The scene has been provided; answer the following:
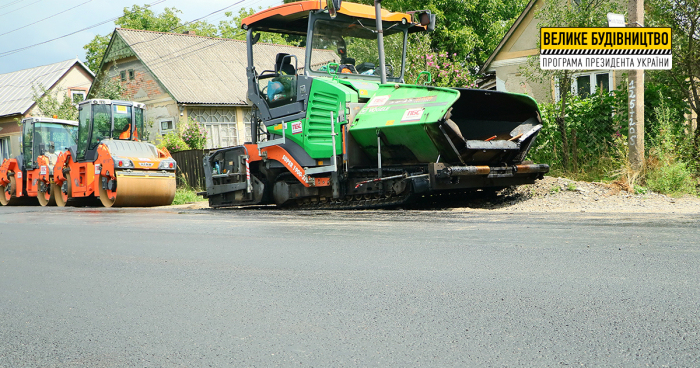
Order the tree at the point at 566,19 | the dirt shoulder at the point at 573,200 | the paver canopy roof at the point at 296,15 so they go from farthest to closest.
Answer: the tree at the point at 566,19, the paver canopy roof at the point at 296,15, the dirt shoulder at the point at 573,200

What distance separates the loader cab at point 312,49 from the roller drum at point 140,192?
15.2 feet

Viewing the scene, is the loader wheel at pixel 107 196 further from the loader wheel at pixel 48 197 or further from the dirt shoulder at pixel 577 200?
the dirt shoulder at pixel 577 200

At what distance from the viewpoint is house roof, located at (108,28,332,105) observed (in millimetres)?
30391

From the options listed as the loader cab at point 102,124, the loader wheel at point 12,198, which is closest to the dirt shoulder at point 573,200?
the loader cab at point 102,124

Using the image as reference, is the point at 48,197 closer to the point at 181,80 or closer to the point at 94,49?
the point at 181,80

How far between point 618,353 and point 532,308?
0.79 m

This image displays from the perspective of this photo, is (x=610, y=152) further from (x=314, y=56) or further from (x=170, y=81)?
(x=170, y=81)

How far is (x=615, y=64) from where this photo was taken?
34.2 ft

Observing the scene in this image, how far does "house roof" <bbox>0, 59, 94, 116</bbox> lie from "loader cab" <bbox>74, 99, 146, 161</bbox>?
76.9ft

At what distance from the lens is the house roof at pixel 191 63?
30.4 metres

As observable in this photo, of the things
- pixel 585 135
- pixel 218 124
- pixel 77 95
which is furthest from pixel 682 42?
pixel 77 95

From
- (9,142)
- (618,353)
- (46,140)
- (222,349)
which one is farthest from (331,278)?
(9,142)

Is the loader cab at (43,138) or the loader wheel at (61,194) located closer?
the loader wheel at (61,194)

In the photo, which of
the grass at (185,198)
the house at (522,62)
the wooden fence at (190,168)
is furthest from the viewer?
the wooden fence at (190,168)
